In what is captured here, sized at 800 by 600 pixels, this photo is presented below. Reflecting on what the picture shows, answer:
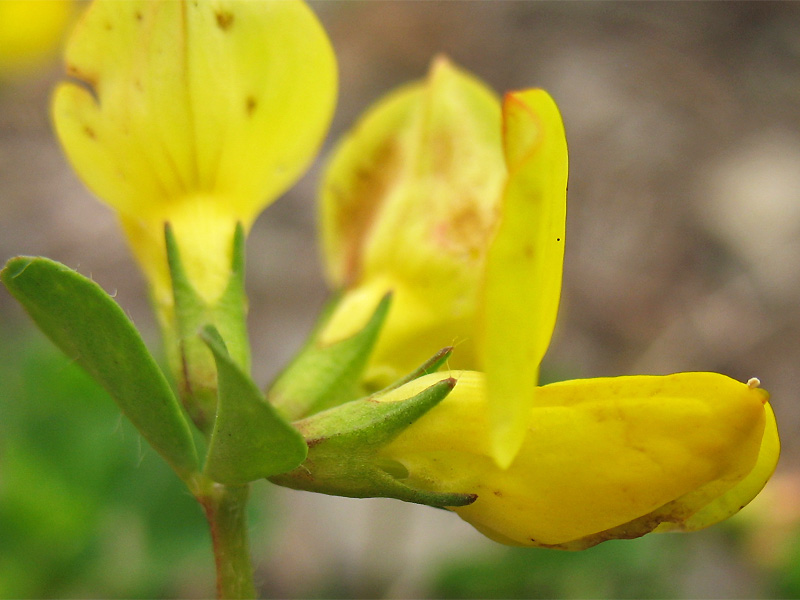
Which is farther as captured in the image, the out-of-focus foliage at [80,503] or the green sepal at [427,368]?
the out-of-focus foliage at [80,503]

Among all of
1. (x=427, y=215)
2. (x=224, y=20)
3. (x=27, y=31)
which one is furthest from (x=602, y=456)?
(x=27, y=31)

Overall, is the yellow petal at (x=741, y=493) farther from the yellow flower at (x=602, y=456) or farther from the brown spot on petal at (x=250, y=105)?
the brown spot on petal at (x=250, y=105)

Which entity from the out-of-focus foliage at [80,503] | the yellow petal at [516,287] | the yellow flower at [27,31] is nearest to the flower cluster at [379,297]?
the yellow petal at [516,287]

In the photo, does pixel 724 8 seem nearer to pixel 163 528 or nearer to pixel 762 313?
pixel 762 313

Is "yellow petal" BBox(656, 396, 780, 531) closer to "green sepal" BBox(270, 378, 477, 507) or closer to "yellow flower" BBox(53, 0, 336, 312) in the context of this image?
"green sepal" BBox(270, 378, 477, 507)

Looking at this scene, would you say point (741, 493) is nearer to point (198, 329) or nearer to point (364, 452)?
point (364, 452)
